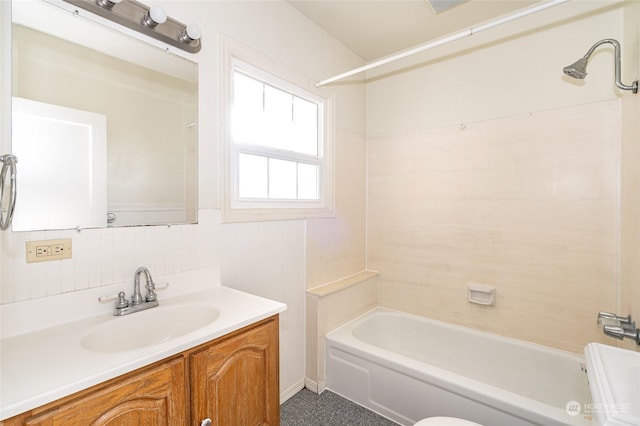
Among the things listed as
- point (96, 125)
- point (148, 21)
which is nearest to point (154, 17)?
point (148, 21)

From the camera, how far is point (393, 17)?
213cm

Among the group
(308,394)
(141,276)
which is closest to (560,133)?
(308,394)

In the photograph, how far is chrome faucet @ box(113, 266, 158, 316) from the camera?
46.2 inches

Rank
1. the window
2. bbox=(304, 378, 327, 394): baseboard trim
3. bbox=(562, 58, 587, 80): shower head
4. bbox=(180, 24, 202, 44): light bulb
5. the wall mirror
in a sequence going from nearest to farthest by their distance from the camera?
the wall mirror < bbox=(180, 24, 202, 44): light bulb < bbox=(562, 58, 587, 80): shower head < the window < bbox=(304, 378, 327, 394): baseboard trim

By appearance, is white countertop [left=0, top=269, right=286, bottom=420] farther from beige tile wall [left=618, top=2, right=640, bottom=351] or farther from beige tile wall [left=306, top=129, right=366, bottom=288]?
beige tile wall [left=618, top=2, right=640, bottom=351]

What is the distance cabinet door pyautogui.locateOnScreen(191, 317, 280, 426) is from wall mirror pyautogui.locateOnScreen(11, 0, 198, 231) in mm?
699

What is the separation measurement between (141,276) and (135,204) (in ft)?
1.09

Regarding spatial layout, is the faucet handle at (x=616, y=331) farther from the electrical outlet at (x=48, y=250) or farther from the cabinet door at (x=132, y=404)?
the electrical outlet at (x=48, y=250)

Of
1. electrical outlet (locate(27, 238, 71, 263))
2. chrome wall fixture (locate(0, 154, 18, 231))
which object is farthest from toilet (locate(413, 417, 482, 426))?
chrome wall fixture (locate(0, 154, 18, 231))

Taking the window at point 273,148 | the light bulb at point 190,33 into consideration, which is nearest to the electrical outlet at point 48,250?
the window at point 273,148

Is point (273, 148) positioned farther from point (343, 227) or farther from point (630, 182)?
point (630, 182)

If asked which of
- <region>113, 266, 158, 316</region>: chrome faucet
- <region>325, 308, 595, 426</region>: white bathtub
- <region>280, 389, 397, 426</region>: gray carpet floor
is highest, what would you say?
<region>113, 266, 158, 316</region>: chrome faucet

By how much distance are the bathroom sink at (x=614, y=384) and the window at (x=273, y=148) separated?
1.59 meters

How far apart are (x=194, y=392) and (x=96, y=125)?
114 cm
